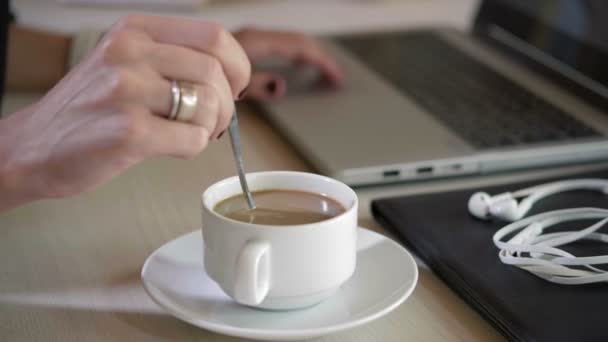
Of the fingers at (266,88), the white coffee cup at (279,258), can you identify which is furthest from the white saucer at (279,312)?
the fingers at (266,88)

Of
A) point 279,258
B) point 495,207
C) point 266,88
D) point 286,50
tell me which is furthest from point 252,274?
point 286,50

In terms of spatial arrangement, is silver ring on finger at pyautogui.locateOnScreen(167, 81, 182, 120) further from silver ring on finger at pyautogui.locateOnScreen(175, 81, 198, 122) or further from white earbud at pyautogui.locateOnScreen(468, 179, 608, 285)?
white earbud at pyautogui.locateOnScreen(468, 179, 608, 285)

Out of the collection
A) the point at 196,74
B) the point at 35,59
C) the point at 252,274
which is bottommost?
the point at 35,59

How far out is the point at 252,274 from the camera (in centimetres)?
55

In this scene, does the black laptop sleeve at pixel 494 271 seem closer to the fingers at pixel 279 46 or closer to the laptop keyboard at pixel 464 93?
the laptop keyboard at pixel 464 93

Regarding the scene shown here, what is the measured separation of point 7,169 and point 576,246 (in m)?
0.45

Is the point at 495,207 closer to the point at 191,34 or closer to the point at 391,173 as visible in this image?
the point at 391,173

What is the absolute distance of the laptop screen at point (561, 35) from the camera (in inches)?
39.5

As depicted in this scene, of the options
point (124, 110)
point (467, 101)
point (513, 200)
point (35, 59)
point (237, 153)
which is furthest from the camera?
point (35, 59)

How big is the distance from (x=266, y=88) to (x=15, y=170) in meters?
0.51

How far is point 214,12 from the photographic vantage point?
1518 mm

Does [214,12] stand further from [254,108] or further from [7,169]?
[7,169]

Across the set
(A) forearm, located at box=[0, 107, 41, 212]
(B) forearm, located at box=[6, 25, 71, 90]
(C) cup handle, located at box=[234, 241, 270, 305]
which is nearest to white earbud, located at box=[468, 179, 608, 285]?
(C) cup handle, located at box=[234, 241, 270, 305]

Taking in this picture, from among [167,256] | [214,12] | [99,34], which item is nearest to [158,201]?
[167,256]
